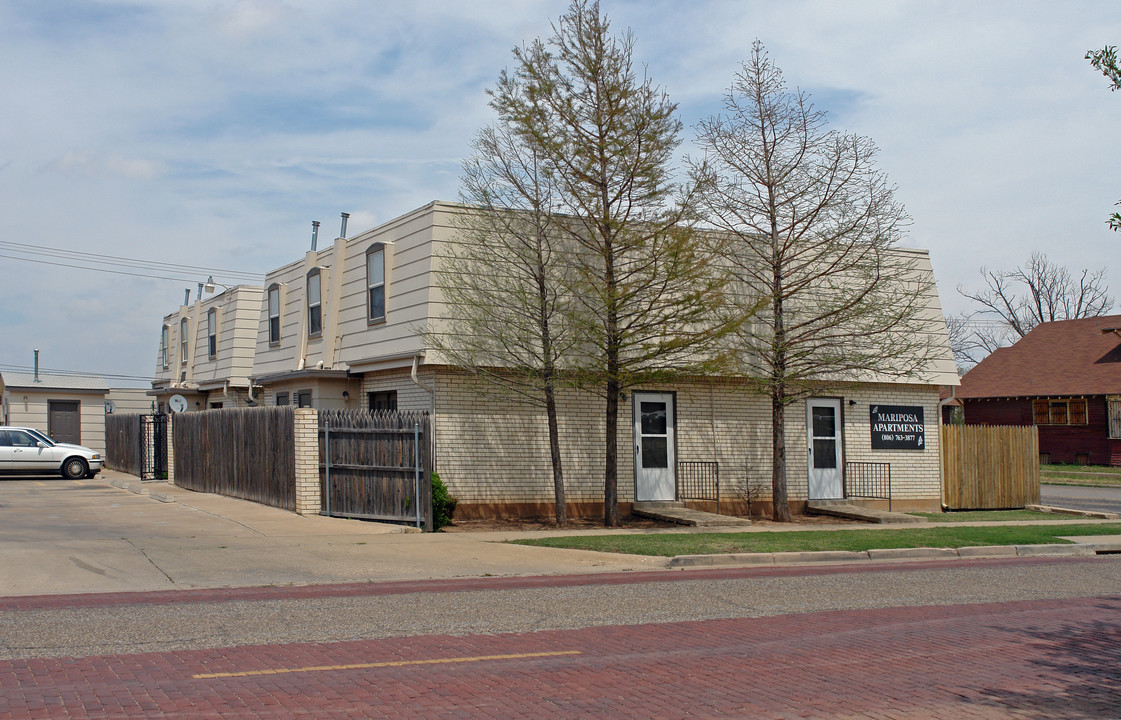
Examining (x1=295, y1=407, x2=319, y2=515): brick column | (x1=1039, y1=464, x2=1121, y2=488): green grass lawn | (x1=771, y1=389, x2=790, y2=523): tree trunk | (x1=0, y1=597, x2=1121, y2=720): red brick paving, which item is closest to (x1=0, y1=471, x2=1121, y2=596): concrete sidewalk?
(x1=295, y1=407, x2=319, y2=515): brick column

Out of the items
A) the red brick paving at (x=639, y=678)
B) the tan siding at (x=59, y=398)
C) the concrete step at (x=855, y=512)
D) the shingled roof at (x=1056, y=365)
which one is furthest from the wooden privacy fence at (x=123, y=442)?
the shingled roof at (x=1056, y=365)

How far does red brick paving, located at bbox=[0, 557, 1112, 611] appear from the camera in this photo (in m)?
10.6

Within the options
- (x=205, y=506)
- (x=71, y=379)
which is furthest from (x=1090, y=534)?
(x=71, y=379)

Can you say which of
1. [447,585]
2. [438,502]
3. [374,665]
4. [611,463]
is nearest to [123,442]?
[438,502]

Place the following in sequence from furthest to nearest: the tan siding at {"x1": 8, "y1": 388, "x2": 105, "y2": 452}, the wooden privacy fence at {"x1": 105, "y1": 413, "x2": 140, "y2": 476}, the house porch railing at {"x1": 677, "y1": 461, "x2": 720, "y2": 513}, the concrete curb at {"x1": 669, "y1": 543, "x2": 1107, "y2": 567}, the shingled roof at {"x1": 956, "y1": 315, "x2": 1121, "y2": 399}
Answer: the shingled roof at {"x1": 956, "y1": 315, "x2": 1121, "y2": 399} → the tan siding at {"x1": 8, "y1": 388, "x2": 105, "y2": 452} → the wooden privacy fence at {"x1": 105, "y1": 413, "x2": 140, "y2": 476} → the house porch railing at {"x1": 677, "y1": 461, "x2": 720, "y2": 513} → the concrete curb at {"x1": 669, "y1": 543, "x2": 1107, "y2": 567}

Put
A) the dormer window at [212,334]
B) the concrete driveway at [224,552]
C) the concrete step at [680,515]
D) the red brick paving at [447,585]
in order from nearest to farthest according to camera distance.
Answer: the red brick paving at [447,585]
the concrete driveway at [224,552]
the concrete step at [680,515]
the dormer window at [212,334]

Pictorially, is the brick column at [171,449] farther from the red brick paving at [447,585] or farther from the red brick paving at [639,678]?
the red brick paving at [639,678]

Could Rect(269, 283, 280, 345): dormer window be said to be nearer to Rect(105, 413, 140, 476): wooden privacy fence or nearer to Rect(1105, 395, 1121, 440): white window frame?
Rect(105, 413, 140, 476): wooden privacy fence

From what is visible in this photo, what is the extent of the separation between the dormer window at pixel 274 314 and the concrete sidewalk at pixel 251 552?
6787mm

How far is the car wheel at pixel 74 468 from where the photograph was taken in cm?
2900

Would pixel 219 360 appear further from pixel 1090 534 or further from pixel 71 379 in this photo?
A: pixel 1090 534

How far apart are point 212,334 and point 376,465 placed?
15.8 meters

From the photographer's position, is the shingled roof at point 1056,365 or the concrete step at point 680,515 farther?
the shingled roof at point 1056,365

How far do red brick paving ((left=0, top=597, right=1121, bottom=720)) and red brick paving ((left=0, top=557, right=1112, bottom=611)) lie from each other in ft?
9.35
